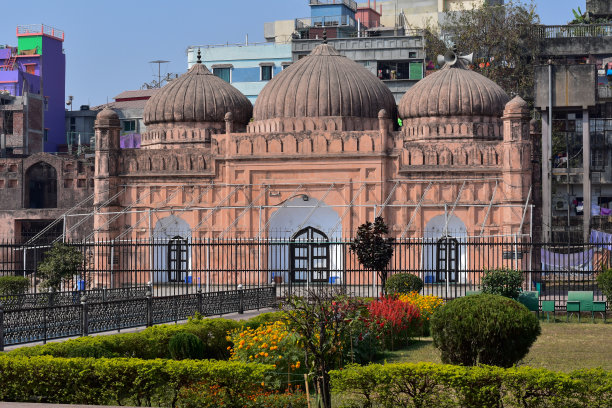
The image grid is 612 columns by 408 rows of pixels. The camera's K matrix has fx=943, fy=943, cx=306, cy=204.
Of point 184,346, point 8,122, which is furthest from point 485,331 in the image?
point 8,122

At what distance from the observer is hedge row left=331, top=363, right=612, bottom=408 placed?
371 inches

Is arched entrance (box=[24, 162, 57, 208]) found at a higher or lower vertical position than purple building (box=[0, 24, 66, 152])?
lower

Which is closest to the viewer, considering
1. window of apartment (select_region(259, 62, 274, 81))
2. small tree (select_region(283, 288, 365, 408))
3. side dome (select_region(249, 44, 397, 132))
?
small tree (select_region(283, 288, 365, 408))

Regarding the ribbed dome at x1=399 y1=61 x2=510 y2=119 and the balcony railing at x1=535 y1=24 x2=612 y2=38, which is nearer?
the ribbed dome at x1=399 y1=61 x2=510 y2=119

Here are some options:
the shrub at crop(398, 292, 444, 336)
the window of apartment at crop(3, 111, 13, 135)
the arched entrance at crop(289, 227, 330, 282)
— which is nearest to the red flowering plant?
the shrub at crop(398, 292, 444, 336)

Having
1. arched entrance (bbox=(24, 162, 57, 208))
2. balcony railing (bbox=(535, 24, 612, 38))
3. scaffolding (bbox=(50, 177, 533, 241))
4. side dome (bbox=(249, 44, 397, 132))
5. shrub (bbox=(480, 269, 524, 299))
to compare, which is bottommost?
shrub (bbox=(480, 269, 524, 299))

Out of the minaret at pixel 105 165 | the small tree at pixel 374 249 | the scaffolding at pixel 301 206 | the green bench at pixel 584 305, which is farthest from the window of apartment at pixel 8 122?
the green bench at pixel 584 305

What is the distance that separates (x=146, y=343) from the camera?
13.4m

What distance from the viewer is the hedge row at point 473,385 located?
943 centimetres

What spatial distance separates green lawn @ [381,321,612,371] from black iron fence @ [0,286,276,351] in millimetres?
4811

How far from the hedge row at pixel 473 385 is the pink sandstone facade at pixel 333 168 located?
18.8m

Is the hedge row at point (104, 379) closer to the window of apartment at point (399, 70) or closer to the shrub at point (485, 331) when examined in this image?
the shrub at point (485, 331)

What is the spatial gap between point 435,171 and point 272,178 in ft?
17.6

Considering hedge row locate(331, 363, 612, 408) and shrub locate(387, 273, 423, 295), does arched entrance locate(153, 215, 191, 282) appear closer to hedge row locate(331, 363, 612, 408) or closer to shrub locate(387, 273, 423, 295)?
shrub locate(387, 273, 423, 295)
